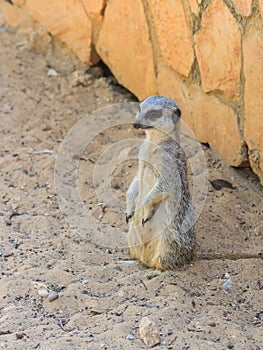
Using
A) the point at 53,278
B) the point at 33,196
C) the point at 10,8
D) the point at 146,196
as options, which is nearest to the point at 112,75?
the point at 10,8

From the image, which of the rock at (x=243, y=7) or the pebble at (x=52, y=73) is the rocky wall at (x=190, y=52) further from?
the pebble at (x=52, y=73)

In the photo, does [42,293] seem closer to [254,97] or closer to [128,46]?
[254,97]

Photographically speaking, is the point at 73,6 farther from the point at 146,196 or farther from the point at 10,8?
the point at 146,196

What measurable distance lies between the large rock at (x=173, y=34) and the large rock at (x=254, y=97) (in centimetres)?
44

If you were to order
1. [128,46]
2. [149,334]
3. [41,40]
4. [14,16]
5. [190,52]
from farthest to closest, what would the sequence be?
1. [14,16]
2. [41,40]
3. [128,46]
4. [190,52]
5. [149,334]

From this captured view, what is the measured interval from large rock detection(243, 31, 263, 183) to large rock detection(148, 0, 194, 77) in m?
0.44

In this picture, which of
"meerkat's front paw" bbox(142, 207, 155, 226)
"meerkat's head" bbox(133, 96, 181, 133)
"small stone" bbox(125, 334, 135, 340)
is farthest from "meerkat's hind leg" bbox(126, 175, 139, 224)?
"small stone" bbox(125, 334, 135, 340)

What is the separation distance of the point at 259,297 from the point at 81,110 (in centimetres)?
192

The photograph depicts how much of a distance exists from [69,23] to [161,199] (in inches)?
74.5

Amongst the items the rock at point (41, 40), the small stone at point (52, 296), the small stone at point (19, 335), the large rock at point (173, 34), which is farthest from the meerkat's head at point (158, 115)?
the rock at point (41, 40)

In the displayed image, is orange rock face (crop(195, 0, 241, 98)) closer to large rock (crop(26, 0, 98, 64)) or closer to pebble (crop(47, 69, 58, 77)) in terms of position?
large rock (crop(26, 0, 98, 64))

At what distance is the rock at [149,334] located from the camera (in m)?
2.38

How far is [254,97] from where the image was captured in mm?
3354

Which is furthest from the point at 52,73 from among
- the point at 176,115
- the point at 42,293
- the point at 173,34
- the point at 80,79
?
the point at 42,293
